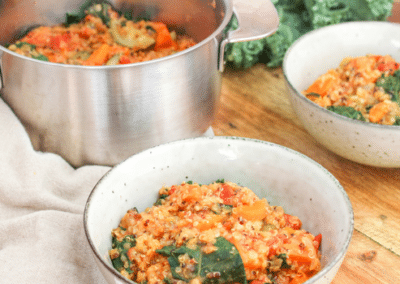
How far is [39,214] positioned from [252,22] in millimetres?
1026

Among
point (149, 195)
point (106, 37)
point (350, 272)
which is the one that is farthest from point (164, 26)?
point (350, 272)

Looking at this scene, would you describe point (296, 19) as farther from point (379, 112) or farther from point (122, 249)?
point (122, 249)

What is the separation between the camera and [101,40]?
6.83 feet

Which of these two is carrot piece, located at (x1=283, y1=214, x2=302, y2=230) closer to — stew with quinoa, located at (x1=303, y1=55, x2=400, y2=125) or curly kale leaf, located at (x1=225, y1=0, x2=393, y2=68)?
stew with quinoa, located at (x1=303, y1=55, x2=400, y2=125)

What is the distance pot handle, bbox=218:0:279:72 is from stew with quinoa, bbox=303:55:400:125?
1.27 feet

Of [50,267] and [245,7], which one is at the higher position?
[245,7]

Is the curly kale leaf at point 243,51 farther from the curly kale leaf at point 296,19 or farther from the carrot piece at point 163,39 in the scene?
the carrot piece at point 163,39

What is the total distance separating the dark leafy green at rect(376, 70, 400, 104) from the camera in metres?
1.80

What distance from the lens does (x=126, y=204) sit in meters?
1.35

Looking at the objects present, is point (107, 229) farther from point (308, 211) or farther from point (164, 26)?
point (164, 26)

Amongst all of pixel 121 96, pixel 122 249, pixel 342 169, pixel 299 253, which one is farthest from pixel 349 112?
pixel 122 249

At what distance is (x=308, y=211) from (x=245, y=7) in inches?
34.5

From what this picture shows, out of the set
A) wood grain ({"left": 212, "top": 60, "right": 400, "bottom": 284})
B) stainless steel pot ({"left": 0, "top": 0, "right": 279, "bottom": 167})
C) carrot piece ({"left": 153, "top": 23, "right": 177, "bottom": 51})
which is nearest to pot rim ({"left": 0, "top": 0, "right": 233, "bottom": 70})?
stainless steel pot ({"left": 0, "top": 0, "right": 279, "bottom": 167})

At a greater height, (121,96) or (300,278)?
(121,96)
